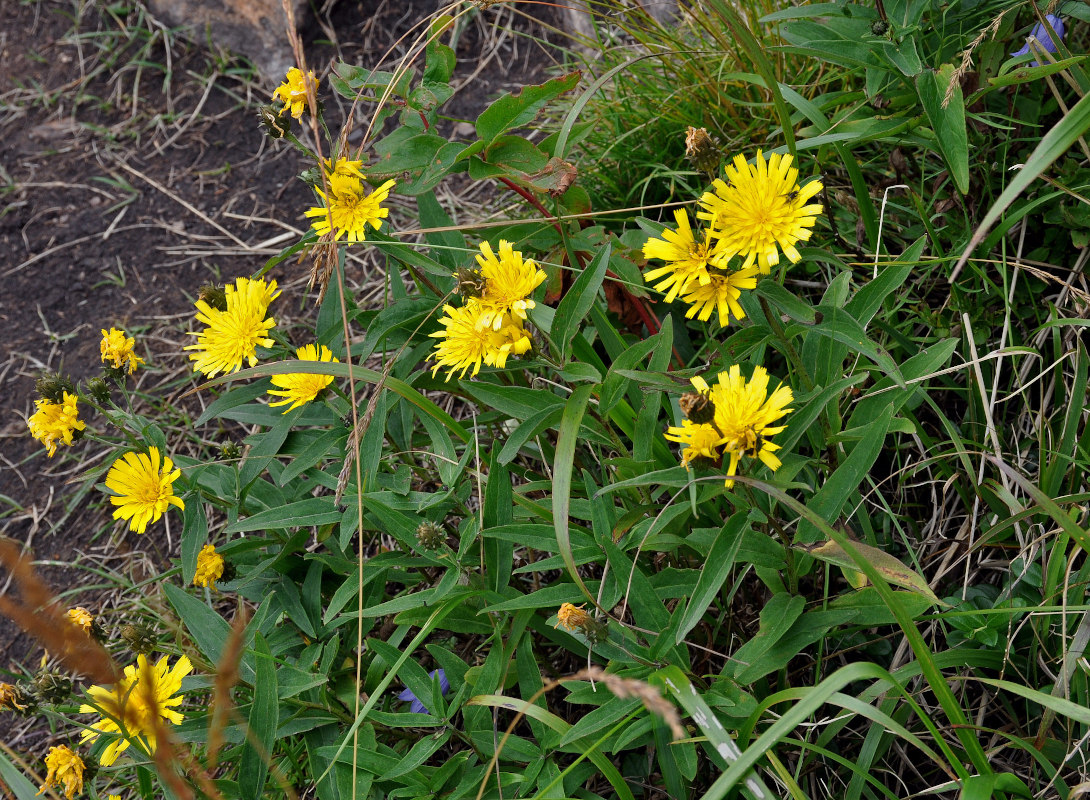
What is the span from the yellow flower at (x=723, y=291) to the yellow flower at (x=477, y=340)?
0.99 feet

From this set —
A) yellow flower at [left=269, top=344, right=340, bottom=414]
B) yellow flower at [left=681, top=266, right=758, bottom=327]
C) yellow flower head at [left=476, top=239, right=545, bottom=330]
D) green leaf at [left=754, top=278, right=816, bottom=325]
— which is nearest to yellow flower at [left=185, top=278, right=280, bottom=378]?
yellow flower at [left=269, top=344, right=340, bottom=414]

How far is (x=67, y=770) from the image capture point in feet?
5.44

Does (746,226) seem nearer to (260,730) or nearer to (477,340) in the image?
(477,340)

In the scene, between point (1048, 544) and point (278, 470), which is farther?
point (278, 470)

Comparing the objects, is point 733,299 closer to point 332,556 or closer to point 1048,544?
point 1048,544

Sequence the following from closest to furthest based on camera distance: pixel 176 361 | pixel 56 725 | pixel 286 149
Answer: pixel 56 725, pixel 176 361, pixel 286 149

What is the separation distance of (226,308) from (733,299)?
3.66ft

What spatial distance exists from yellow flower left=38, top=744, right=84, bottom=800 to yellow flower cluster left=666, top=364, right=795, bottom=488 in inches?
51.7

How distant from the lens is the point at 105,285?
3.09 metres

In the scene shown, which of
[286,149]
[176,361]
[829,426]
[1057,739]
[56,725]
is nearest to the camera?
[1057,739]

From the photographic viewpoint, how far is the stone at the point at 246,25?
3.46 meters

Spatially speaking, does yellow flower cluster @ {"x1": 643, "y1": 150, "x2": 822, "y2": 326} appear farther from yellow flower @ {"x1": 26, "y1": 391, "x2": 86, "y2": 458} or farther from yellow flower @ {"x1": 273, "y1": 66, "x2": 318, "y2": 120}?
yellow flower @ {"x1": 26, "y1": 391, "x2": 86, "y2": 458}

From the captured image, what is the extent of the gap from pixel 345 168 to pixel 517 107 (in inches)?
15.0

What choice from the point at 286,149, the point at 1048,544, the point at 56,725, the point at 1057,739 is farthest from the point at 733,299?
the point at 286,149
